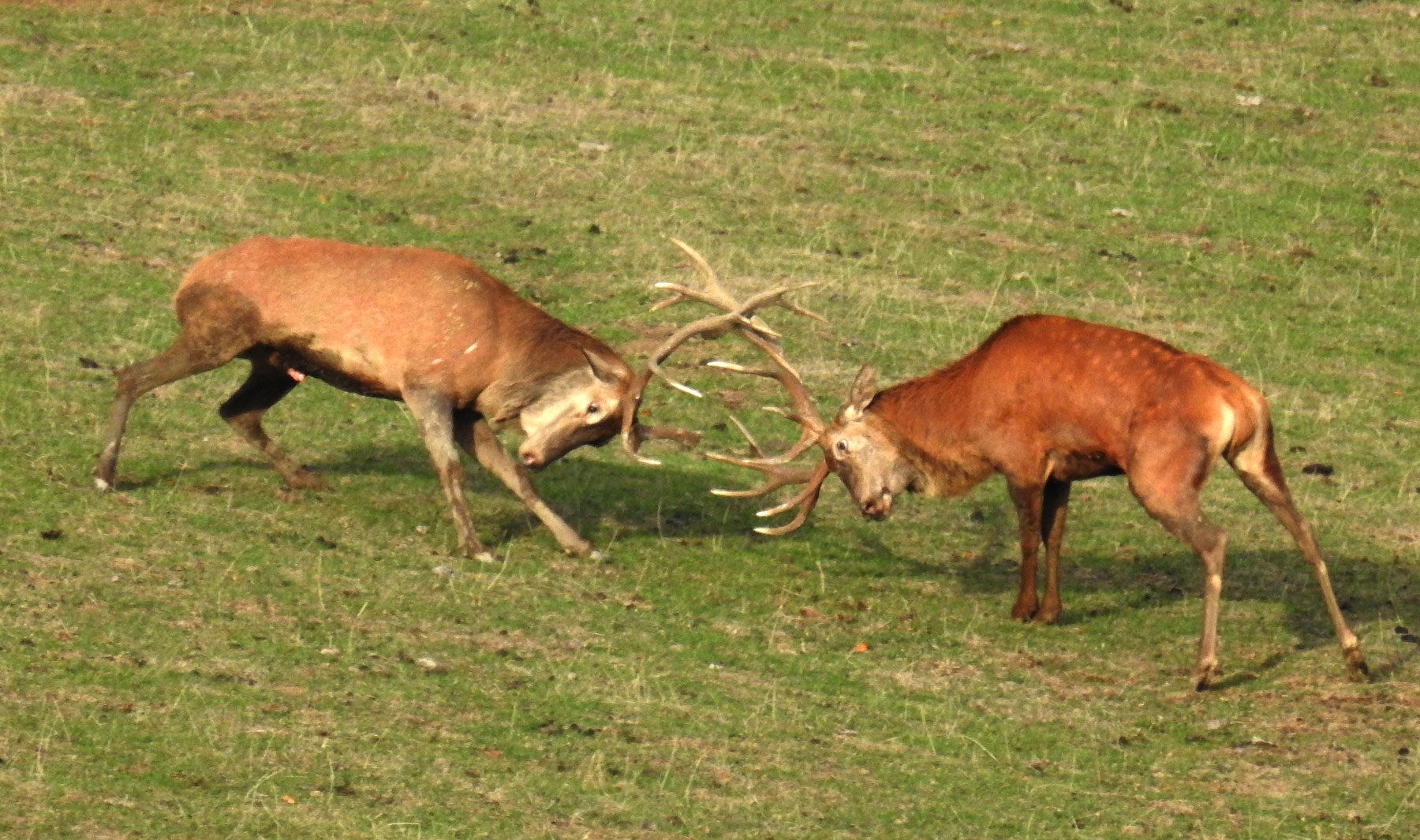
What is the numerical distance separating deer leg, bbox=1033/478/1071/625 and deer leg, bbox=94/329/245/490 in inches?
173

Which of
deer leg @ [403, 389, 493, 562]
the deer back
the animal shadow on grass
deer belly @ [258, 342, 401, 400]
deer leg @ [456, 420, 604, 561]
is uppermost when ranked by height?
the deer back

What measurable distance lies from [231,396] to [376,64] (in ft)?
25.3

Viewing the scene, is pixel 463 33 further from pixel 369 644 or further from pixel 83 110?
pixel 369 644

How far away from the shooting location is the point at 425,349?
Answer: 11.7 m

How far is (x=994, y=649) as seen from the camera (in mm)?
10812

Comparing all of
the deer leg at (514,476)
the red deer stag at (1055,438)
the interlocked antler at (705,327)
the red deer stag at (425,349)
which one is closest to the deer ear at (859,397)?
the red deer stag at (1055,438)

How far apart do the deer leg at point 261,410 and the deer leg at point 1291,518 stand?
511 cm

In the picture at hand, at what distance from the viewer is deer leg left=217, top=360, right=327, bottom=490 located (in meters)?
12.3

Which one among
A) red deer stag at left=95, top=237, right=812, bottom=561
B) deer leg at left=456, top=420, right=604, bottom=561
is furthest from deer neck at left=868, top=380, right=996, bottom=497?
deer leg at left=456, top=420, right=604, bottom=561

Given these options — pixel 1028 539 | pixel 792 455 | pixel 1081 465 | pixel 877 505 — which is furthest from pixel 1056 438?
pixel 792 455

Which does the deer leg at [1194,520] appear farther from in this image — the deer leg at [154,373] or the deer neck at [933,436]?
the deer leg at [154,373]

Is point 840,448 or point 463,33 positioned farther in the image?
point 463,33

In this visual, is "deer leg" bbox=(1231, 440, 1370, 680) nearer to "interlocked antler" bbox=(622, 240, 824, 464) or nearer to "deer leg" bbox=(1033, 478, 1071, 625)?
"deer leg" bbox=(1033, 478, 1071, 625)

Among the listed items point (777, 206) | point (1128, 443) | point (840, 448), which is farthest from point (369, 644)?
point (777, 206)
